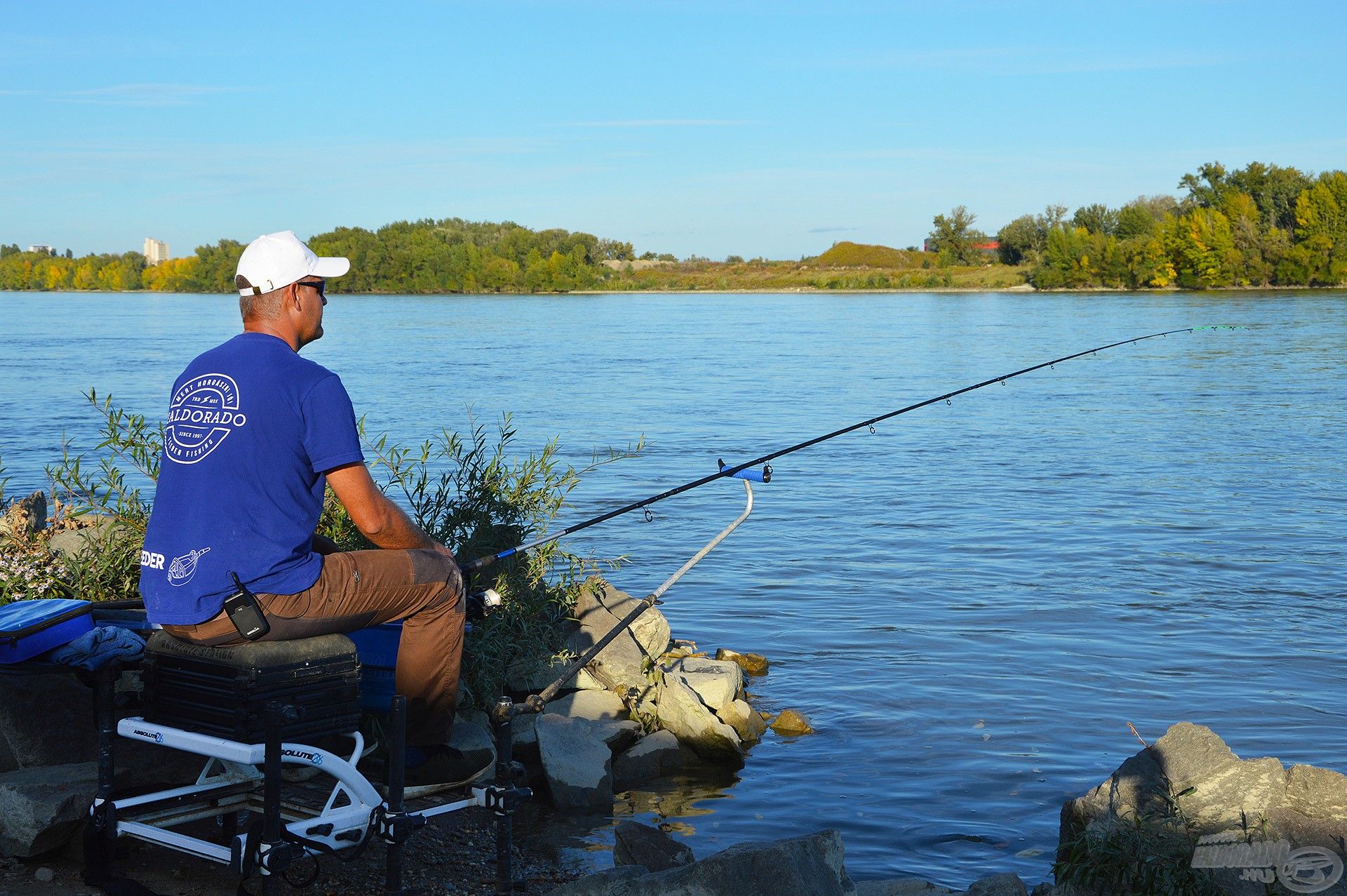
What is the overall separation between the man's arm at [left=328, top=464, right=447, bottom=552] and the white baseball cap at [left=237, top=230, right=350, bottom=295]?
0.62 metres

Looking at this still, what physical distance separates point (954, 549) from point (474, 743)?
289 inches

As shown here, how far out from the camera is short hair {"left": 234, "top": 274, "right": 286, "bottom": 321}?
3.79 m

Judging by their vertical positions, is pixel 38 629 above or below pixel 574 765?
above

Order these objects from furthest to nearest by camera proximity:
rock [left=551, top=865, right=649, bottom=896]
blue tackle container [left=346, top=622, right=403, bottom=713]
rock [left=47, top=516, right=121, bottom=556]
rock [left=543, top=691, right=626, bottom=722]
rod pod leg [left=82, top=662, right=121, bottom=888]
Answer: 1. rock [left=543, top=691, right=626, bottom=722]
2. rock [left=47, top=516, right=121, bottom=556]
3. blue tackle container [left=346, top=622, right=403, bottom=713]
4. rod pod leg [left=82, top=662, right=121, bottom=888]
5. rock [left=551, top=865, right=649, bottom=896]

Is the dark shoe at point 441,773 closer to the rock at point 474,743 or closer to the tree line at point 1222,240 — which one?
the rock at point 474,743

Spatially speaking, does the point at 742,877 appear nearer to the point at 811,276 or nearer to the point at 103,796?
the point at 103,796

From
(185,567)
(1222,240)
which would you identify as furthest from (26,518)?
(1222,240)

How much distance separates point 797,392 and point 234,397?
22.7m

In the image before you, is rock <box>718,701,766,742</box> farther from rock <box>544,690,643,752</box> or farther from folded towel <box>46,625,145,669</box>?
folded towel <box>46,625,145,669</box>

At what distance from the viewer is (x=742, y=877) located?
336cm

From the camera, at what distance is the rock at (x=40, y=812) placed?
394cm

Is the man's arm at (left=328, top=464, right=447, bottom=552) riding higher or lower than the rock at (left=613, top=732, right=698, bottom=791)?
higher

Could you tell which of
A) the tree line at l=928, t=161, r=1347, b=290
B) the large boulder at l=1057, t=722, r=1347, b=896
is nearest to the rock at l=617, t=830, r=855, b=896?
the large boulder at l=1057, t=722, r=1347, b=896

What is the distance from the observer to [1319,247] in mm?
80688
